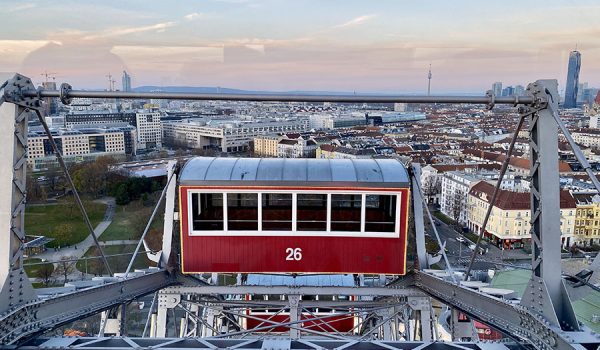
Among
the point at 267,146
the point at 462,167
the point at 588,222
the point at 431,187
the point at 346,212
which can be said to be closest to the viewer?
the point at 346,212

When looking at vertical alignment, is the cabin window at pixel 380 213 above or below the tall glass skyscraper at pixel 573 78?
below

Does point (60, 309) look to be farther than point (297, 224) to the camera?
No

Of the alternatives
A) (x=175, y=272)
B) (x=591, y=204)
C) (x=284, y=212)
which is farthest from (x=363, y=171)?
(x=591, y=204)

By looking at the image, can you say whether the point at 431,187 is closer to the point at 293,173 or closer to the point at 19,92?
the point at 293,173

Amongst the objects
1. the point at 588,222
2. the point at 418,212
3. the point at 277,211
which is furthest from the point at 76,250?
the point at 588,222

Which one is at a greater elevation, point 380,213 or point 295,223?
point 380,213

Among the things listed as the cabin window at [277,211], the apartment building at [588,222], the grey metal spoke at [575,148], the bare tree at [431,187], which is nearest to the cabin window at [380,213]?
the cabin window at [277,211]

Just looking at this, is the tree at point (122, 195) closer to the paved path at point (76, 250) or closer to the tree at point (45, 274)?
the paved path at point (76, 250)
